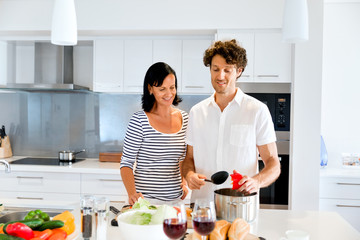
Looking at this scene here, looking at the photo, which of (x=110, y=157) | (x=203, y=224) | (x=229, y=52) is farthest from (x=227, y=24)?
(x=203, y=224)

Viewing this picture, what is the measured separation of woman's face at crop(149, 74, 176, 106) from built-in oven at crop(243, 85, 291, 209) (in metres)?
1.40

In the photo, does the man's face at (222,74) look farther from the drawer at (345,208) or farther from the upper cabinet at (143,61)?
the drawer at (345,208)

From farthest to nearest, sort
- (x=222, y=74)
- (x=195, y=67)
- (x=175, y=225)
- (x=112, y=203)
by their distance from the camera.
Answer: (x=195, y=67) < (x=112, y=203) < (x=222, y=74) < (x=175, y=225)

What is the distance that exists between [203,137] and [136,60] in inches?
70.9

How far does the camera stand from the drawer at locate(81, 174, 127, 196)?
3314mm

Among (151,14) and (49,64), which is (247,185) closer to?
(151,14)

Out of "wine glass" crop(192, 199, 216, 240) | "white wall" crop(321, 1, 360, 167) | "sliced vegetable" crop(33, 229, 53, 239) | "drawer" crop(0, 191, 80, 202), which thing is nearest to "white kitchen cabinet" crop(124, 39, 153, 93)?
"drawer" crop(0, 191, 80, 202)

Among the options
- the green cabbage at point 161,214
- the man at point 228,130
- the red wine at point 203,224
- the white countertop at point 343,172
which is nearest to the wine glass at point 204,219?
the red wine at point 203,224

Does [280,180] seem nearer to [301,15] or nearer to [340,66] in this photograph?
[340,66]

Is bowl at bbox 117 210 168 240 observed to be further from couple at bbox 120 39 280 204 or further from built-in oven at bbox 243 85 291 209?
built-in oven at bbox 243 85 291 209

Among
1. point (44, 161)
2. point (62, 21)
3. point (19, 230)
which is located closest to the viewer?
point (19, 230)

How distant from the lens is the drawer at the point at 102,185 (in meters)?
3.31

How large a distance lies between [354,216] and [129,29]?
272cm

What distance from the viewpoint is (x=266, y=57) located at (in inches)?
125
